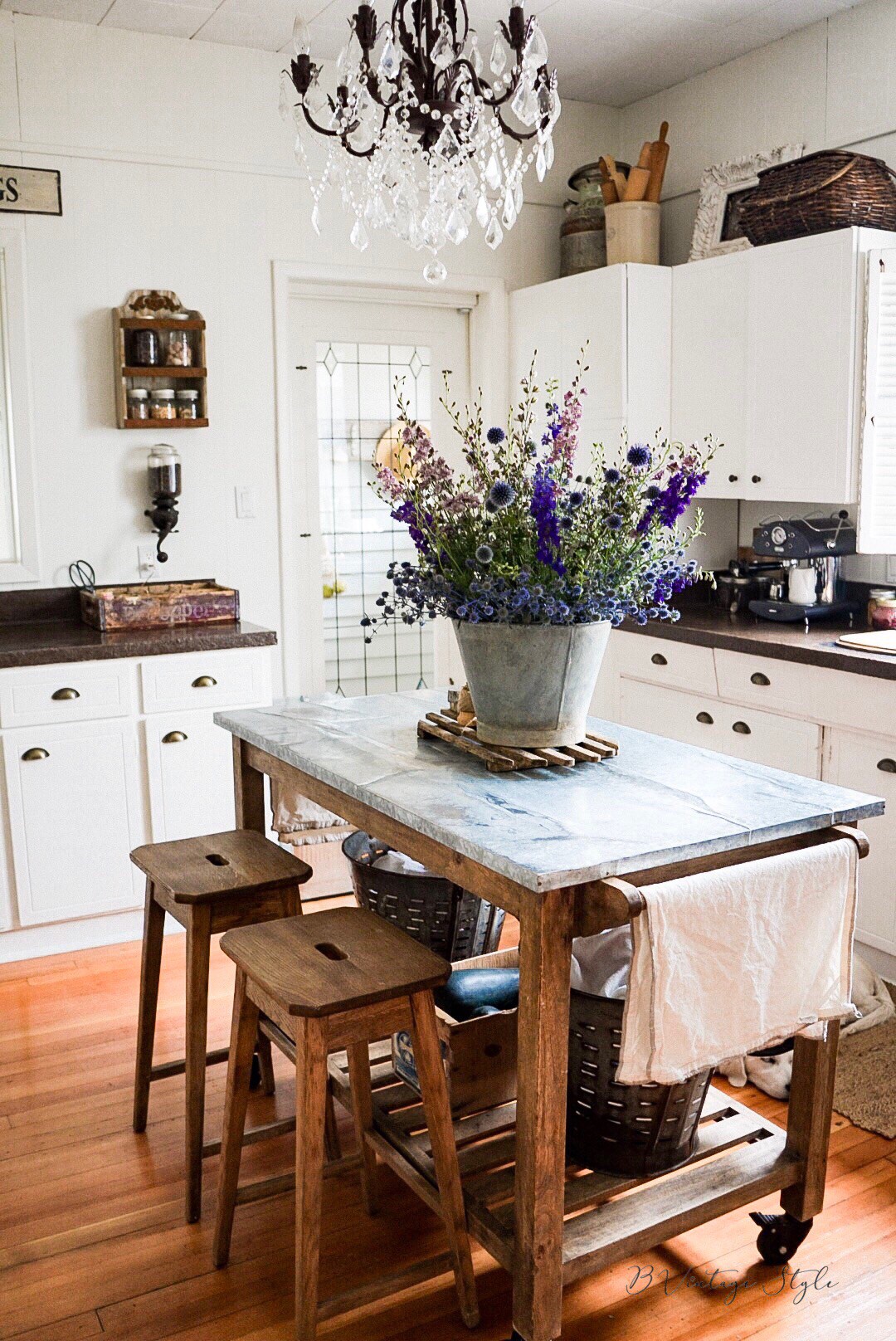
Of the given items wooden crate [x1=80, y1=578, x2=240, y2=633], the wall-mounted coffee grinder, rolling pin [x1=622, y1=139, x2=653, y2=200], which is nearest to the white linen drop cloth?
the wall-mounted coffee grinder

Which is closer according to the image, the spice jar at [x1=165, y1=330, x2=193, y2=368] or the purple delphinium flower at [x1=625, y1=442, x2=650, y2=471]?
the purple delphinium flower at [x1=625, y1=442, x2=650, y2=471]

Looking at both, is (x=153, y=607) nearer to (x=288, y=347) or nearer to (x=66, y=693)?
(x=66, y=693)

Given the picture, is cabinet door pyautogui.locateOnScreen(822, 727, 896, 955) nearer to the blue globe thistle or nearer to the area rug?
the area rug

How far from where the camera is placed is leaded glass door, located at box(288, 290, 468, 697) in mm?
4516

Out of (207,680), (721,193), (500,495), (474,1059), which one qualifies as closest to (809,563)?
(721,193)

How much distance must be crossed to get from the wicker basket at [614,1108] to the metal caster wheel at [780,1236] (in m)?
0.26

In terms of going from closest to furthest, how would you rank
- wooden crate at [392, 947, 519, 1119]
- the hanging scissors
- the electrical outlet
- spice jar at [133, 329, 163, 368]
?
wooden crate at [392, 947, 519, 1119] → spice jar at [133, 329, 163, 368] → the hanging scissors → the electrical outlet

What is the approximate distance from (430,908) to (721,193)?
10.0 feet

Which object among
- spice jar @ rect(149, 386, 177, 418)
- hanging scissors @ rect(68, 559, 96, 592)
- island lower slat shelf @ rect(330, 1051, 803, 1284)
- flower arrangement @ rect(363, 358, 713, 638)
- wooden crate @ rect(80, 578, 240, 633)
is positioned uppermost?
spice jar @ rect(149, 386, 177, 418)

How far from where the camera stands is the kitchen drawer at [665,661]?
12.6ft

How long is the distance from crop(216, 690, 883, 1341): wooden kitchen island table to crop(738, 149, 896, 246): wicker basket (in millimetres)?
2078

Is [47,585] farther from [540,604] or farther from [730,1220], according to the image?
[730,1220]

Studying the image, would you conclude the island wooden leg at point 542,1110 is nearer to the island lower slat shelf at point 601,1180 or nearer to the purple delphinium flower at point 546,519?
the island lower slat shelf at point 601,1180

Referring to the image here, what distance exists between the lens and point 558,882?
5.35ft
